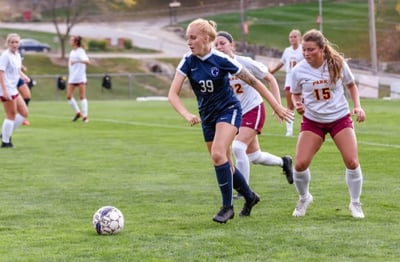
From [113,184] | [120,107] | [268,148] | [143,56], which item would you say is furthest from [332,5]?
[113,184]

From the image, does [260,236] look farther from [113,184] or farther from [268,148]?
[268,148]

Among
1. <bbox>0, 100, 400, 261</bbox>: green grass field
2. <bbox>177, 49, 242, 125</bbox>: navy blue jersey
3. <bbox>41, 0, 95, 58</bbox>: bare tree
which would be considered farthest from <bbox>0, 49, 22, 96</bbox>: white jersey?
<bbox>41, 0, 95, 58</bbox>: bare tree

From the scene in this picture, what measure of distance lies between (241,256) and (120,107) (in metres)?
27.8

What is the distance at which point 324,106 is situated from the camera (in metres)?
9.78

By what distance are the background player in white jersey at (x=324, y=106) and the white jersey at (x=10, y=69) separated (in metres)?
9.78

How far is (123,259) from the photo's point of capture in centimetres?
788

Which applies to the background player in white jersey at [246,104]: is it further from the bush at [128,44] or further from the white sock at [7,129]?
the bush at [128,44]

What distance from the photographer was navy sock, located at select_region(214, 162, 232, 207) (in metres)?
9.68

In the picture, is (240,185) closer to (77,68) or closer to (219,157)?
(219,157)

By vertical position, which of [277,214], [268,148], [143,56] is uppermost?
[277,214]

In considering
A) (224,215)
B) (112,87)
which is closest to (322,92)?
(224,215)

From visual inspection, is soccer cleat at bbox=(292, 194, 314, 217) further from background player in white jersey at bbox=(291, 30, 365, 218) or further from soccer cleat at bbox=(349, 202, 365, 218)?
soccer cleat at bbox=(349, 202, 365, 218)

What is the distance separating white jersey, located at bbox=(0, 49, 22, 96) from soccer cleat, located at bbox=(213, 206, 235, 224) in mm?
9796

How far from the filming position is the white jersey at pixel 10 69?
61.3 ft
